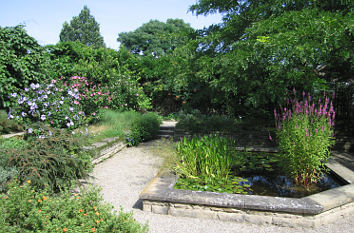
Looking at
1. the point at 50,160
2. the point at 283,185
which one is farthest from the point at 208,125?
the point at 50,160

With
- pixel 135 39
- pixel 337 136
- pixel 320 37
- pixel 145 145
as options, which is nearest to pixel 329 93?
pixel 337 136

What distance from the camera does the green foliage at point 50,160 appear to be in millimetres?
3410

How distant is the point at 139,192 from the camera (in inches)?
160

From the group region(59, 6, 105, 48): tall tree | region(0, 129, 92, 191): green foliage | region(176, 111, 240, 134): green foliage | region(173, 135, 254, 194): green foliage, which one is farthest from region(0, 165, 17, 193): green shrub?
region(59, 6, 105, 48): tall tree

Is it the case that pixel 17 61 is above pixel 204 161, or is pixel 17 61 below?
above

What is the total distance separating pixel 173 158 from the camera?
456 cm

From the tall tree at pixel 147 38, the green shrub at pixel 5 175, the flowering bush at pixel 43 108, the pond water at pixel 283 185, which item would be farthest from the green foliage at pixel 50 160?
the tall tree at pixel 147 38

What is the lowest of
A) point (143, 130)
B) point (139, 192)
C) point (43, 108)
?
point (139, 192)

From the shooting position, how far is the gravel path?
294 centimetres

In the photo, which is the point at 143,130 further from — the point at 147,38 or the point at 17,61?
the point at 147,38

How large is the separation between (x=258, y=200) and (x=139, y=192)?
181 cm

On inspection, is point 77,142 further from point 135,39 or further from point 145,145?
point 135,39

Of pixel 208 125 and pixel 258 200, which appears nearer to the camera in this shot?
pixel 258 200

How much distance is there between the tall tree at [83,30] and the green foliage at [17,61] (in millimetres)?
35085
